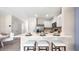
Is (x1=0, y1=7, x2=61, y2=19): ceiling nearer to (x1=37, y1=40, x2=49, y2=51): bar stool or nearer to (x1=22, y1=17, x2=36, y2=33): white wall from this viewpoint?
(x1=22, y1=17, x2=36, y2=33): white wall

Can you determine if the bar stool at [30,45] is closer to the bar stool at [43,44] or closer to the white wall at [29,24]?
the bar stool at [43,44]

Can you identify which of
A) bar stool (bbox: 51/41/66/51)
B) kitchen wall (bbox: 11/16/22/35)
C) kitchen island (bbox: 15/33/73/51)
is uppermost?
kitchen wall (bbox: 11/16/22/35)

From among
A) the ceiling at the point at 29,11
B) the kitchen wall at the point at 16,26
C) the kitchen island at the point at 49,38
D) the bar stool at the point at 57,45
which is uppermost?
the ceiling at the point at 29,11

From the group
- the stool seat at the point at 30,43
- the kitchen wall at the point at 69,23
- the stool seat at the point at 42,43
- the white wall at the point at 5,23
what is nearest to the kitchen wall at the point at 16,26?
the white wall at the point at 5,23

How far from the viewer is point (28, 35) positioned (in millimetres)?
1389

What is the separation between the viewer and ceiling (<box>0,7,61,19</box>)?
1.36 meters

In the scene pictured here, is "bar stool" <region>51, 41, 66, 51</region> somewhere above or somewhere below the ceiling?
below

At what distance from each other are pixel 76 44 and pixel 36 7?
84 centimetres

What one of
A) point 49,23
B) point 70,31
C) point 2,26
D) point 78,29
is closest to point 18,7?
point 2,26

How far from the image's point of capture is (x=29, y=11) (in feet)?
4.56

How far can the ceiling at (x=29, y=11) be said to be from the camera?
4.47 ft

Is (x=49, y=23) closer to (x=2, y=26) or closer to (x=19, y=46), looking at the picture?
(x=19, y=46)

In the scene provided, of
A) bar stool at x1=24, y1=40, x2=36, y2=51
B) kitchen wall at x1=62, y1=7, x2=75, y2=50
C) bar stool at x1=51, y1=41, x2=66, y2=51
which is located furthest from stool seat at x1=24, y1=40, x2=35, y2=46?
kitchen wall at x1=62, y1=7, x2=75, y2=50
